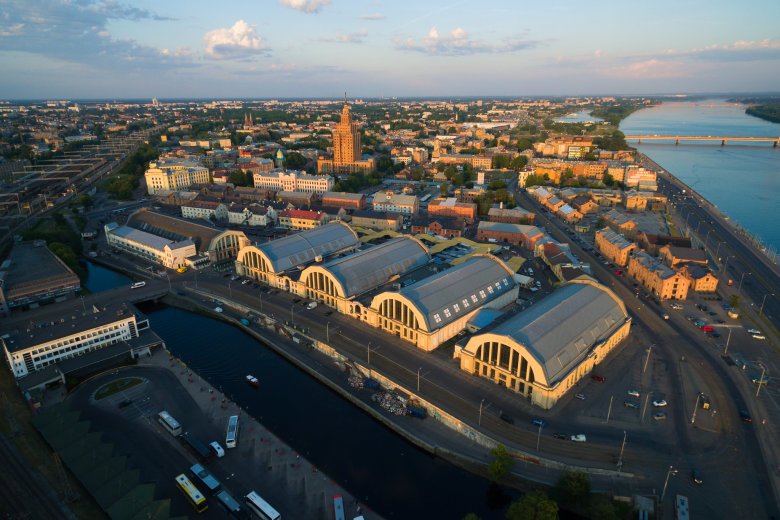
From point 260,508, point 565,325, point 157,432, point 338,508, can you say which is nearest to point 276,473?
→ point 260,508

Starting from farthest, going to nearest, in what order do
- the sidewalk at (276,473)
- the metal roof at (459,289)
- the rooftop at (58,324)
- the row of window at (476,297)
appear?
the row of window at (476,297) < the metal roof at (459,289) < the rooftop at (58,324) < the sidewalk at (276,473)

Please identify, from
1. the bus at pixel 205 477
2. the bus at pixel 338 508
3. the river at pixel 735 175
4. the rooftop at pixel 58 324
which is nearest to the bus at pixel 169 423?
the bus at pixel 205 477

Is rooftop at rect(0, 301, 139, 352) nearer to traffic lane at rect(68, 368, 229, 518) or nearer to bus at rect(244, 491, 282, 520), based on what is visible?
traffic lane at rect(68, 368, 229, 518)

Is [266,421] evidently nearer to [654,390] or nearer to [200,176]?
[654,390]

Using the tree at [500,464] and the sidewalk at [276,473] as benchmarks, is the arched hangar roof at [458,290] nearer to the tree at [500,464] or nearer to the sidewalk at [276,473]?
the tree at [500,464]

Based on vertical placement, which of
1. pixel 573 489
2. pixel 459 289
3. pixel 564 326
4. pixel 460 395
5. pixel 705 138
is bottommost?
pixel 460 395

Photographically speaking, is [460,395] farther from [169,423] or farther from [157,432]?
[157,432]
